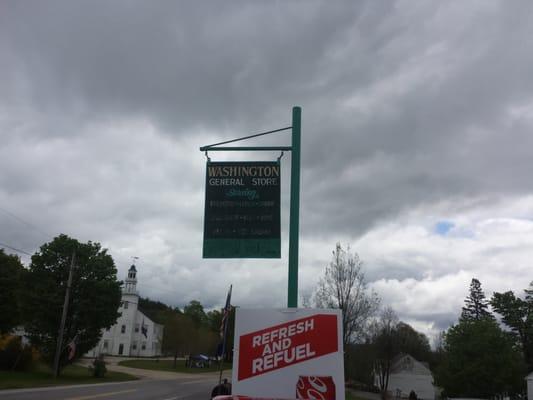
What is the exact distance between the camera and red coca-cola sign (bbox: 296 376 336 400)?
4215mm

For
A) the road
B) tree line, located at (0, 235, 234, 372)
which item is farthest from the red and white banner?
tree line, located at (0, 235, 234, 372)

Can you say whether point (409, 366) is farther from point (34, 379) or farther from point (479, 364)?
point (34, 379)

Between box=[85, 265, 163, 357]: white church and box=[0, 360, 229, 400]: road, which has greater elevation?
box=[85, 265, 163, 357]: white church

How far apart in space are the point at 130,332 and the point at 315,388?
90.3 m

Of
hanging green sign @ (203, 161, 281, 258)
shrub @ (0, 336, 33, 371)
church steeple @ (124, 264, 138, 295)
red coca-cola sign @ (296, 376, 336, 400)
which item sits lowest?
shrub @ (0, 336, 33, 371)

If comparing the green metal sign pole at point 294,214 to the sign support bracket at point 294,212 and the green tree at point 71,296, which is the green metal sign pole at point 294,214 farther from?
the green tree at point 71,296

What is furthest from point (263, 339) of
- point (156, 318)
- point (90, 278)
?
point (156, 318)

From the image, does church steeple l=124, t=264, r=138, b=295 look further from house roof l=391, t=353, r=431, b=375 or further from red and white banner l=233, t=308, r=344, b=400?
red and white banner l=233, t=308, r=344, b=400

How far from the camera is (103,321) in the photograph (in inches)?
1451

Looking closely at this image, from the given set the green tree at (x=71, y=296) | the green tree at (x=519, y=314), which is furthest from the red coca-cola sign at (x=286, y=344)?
the green tree at (x=519, y=314)

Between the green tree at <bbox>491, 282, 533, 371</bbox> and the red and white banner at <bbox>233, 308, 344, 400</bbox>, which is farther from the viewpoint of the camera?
the green tree at <bbox>491, 282, 533, 371</bbox>

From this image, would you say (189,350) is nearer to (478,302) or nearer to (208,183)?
(478,302)

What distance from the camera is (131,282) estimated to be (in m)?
88.9

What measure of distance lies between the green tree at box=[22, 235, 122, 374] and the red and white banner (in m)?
34.9
